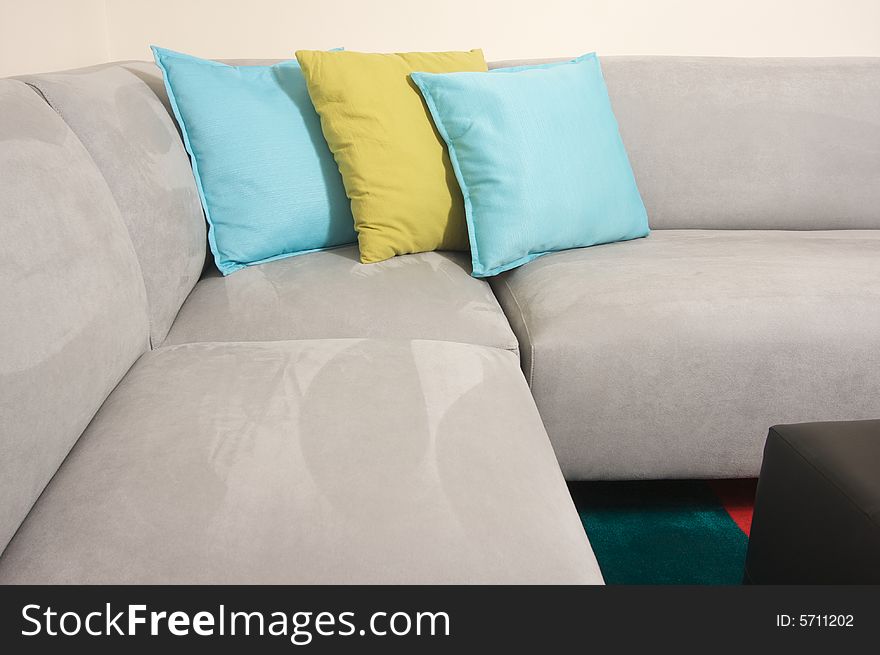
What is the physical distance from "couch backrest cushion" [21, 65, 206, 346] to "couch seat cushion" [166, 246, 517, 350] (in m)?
0.07

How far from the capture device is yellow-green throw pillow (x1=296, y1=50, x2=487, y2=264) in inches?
66.9

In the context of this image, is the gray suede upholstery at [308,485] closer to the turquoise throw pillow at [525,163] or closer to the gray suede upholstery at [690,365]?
the gray suede upholstery at [690,365]

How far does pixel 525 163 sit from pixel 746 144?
751 millimetres

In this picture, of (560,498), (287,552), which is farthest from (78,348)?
(560,498)

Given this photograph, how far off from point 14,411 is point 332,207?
1.04 metres

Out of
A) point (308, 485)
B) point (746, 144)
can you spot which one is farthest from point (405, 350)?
point (746, 144)

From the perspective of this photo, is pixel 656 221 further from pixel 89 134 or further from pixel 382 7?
pixel 89 134

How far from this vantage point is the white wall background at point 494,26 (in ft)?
8.34

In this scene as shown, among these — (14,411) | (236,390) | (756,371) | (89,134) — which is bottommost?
(756,371)

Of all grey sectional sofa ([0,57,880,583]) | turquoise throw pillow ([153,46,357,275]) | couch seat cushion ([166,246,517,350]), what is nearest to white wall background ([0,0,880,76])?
grey sectional sofa ([0,57,880,583])

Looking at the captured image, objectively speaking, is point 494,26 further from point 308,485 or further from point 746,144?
point 308,485

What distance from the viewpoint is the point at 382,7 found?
2588 mm

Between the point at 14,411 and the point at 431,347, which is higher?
the point at 14,411

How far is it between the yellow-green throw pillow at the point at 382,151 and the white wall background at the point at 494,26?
91cm
